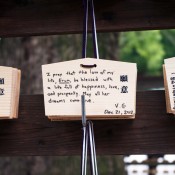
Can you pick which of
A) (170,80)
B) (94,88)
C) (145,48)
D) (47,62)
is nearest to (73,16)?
(94,88)

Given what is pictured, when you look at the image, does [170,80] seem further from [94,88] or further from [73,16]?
[73,16]

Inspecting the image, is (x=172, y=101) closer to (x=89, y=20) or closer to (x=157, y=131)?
(x=157, y=131)

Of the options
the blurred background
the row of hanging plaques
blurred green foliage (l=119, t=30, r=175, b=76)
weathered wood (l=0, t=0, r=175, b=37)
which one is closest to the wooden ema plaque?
the row of hanging plaques

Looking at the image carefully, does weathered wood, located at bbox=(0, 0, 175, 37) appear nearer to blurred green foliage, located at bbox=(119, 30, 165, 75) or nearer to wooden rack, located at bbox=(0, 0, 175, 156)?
wooden rack, located at bbox=(0, 0, 175, 156)

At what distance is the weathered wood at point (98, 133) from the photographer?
64.1 inches

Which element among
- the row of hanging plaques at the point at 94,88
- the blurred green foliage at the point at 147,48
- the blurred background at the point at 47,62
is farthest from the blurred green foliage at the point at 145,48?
the row of hanging plaques at the point at 94,88

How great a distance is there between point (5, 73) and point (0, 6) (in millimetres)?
306

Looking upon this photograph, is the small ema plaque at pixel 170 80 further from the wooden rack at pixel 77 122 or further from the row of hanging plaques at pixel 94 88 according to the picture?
the wooden rack at pixel 77 122

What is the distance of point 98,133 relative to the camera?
1.65m

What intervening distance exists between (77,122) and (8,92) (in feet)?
0.85

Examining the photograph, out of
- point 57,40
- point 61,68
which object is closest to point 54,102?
point 61,68

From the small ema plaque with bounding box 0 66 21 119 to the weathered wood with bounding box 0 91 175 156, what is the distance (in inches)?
3.5

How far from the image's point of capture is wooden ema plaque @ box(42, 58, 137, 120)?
4.96ft

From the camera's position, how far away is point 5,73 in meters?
1.60
